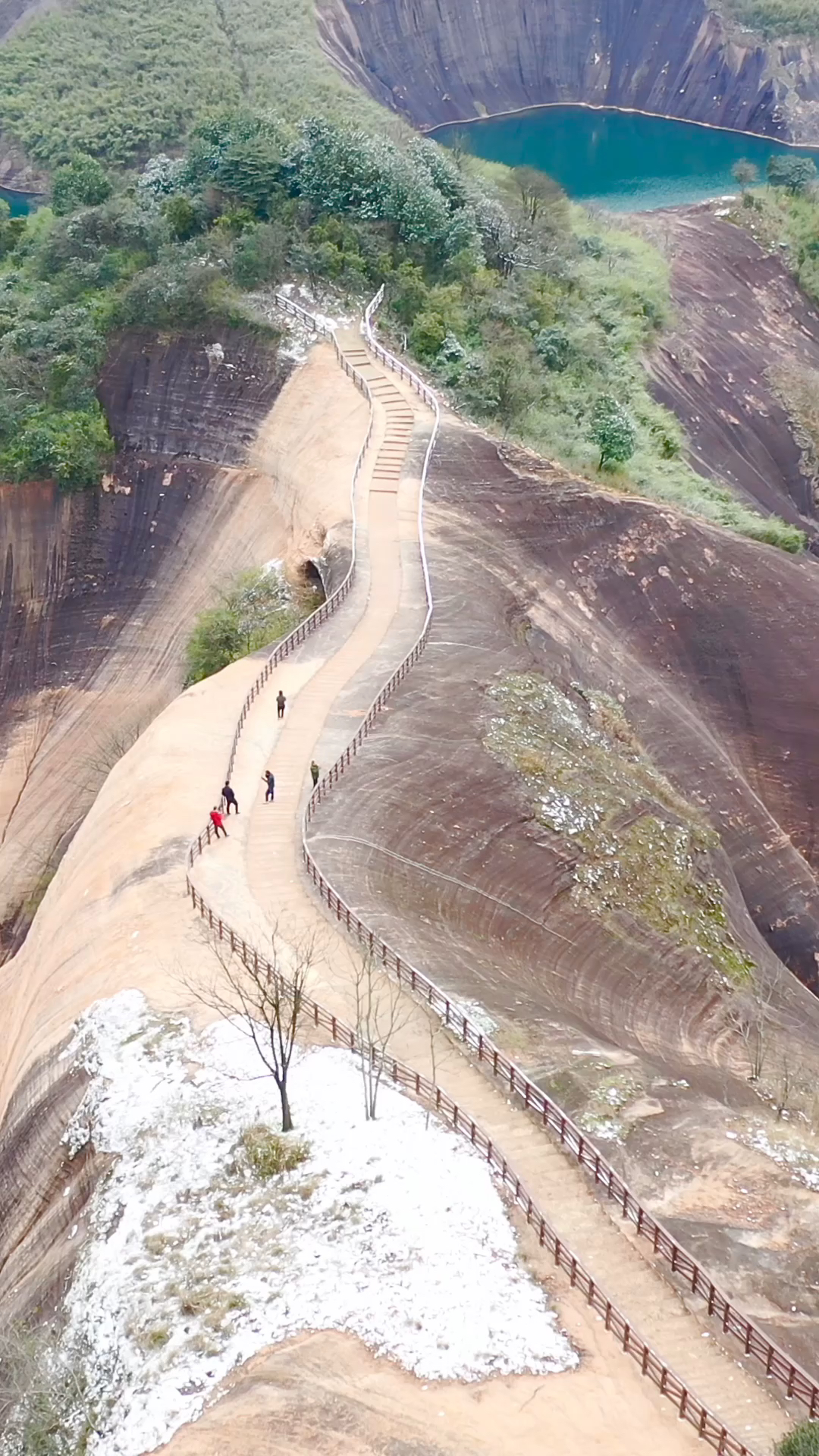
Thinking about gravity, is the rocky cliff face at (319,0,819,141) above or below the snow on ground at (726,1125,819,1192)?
above

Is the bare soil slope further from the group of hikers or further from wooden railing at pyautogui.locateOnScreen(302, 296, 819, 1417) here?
wooden railing at pyautogui.locateOnScreen(302, 296, 819, 1417)

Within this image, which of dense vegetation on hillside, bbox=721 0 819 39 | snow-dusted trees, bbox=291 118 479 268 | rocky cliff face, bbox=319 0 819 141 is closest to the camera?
snow-dusted trees, bbox=291 118 479 268

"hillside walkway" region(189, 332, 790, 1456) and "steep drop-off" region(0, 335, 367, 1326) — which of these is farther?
"steep drop-off" region(0, 335, 367, 1326)

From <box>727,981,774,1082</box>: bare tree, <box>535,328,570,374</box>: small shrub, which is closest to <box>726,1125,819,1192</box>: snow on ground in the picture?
<box>727,981,774,1082</box>: bare tree

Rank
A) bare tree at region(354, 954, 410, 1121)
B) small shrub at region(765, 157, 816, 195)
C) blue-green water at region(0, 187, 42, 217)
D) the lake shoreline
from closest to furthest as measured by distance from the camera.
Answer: bare tree at region(354, 954, 410, 1121) → small shrub at region(765, 157, 816, 195) → blue-green water at region(0, 187, 42, 217) → the lake shoreline

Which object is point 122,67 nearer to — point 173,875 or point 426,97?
point 426,97

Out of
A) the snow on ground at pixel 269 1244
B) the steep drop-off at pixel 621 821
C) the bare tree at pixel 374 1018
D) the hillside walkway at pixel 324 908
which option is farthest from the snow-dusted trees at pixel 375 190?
the snow on ground at pixel 269 1244

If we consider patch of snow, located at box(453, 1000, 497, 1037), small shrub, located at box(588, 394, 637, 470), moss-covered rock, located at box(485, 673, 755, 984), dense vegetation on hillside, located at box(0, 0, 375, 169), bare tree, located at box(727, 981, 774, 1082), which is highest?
dense vegetation on hillside, located at box(0, 0, 375, 169)

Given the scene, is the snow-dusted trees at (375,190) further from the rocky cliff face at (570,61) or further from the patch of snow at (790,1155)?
the rocky cliff face at (570,61)
